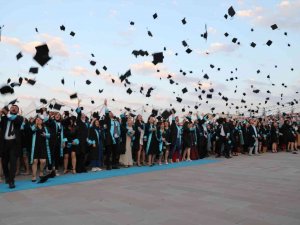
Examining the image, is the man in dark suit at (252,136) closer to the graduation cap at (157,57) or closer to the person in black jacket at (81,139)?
the graduation cap at (157,57)

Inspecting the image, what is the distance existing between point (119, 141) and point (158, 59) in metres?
3.53

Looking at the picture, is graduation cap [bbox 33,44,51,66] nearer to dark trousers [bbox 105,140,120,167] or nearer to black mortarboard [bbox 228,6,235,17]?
dark trousers [bbox 105,140,120,167]

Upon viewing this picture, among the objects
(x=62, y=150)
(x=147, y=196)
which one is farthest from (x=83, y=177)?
(x=147, y=196)

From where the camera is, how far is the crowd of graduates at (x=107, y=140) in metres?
9.03

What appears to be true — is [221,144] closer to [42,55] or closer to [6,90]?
[42,55]

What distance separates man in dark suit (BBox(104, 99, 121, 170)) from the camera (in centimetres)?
1172

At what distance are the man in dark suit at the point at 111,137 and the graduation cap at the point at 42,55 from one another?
7.69 ft

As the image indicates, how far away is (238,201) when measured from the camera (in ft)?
21.9

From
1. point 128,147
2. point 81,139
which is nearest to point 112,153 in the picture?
point 128,147

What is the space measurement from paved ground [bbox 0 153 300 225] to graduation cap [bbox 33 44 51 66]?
3834 millimetres

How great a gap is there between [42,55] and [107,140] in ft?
11.2

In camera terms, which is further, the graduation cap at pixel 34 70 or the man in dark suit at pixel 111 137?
the graduation cap at pixel 34 70

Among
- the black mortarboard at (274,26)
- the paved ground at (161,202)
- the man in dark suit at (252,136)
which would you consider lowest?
the paved ground at (161,202)

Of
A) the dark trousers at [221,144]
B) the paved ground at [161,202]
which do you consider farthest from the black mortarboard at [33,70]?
the dark trousers at [221,144]
